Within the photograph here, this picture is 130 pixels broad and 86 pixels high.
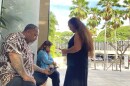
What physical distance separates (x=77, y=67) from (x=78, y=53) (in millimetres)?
196

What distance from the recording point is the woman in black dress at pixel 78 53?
3926 mm

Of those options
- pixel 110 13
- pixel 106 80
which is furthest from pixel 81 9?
pixel 106 80

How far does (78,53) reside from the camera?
13.0 feet

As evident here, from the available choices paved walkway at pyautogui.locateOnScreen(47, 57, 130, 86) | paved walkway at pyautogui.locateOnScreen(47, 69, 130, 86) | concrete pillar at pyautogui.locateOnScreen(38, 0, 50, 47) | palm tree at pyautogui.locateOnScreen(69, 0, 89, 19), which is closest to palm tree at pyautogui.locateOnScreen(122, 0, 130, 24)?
palm tree at pyautogui.locateOnScreen(69, 0, 89, 19)

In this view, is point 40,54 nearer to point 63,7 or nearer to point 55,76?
point 55,76

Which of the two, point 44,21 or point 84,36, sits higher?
point 44,21

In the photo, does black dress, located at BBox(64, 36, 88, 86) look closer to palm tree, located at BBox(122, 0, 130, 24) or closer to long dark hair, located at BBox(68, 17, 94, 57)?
long dark hair, located at BBox(68, 17, 94, 57)

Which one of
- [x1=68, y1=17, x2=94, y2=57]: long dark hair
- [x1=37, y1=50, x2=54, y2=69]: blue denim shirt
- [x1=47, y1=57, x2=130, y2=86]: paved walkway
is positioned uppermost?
[x1=68, y1=17, x2=94, y2=57]: long dark hair

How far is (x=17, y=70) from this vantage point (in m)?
2.43

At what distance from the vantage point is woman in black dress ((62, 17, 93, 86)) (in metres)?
3.93

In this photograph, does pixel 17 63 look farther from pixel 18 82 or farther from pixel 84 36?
pixel 84 36

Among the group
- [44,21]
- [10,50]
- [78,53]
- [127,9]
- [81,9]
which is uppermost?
[81,9]

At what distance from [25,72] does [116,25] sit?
1186 inches

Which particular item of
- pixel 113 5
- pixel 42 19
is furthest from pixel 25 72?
pixel 113 5
